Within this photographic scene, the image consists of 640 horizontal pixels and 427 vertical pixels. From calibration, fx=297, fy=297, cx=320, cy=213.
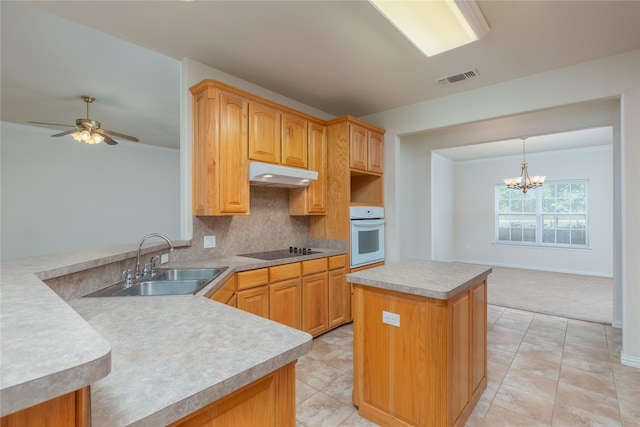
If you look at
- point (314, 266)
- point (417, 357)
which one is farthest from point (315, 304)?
point (417, 357)

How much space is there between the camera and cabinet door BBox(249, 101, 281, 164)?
280cm

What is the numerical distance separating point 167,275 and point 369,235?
229cm

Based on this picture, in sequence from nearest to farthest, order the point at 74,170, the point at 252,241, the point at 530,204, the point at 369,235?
the point at 252,241 < the point at 369,235 < the point at 74,170 < the point at 530,204

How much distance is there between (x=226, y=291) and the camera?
7.15ft

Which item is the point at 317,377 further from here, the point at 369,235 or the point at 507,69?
the point at 507,69

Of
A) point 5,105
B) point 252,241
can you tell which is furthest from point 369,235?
point 5,105

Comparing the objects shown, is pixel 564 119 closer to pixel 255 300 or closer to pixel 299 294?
pixel 299 294

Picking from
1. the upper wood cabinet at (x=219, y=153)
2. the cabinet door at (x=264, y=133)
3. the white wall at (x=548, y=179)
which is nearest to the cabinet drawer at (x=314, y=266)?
the upper wood cabinet at (x=219, y=153)

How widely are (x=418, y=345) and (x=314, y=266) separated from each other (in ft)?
5.16

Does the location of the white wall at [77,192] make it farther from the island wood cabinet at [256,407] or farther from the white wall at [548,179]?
the white wall at [548,179]

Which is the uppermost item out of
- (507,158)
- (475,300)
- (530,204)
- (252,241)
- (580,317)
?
(507,158)

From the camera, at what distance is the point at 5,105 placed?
3877 millimetres

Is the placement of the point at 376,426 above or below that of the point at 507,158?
below

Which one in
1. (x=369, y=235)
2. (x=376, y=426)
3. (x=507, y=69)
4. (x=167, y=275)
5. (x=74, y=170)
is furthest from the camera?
(x=74, y=170)
